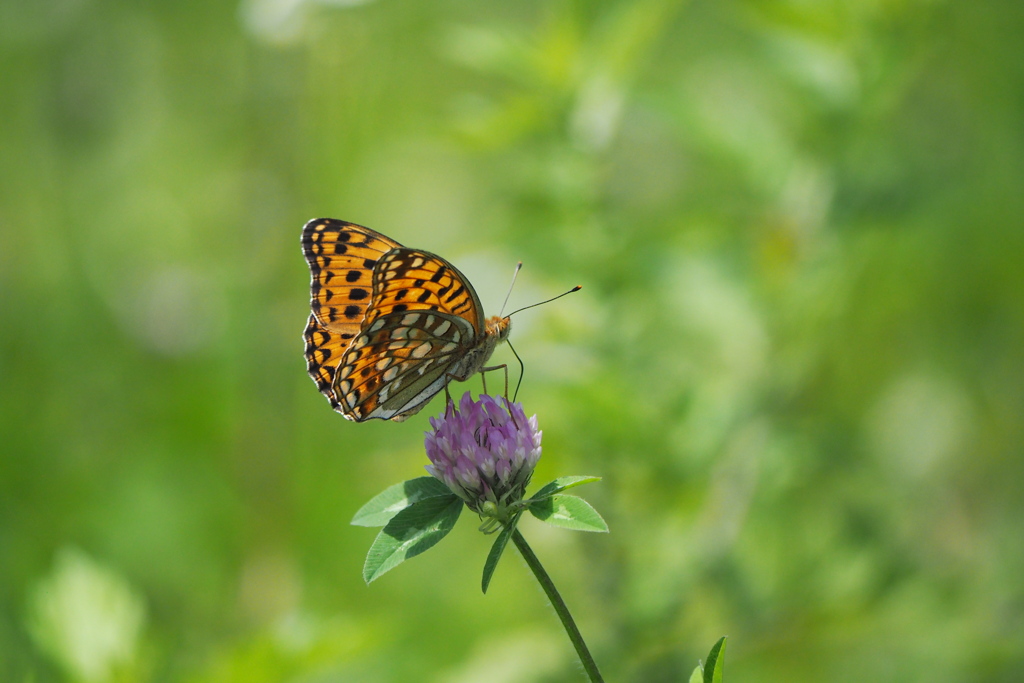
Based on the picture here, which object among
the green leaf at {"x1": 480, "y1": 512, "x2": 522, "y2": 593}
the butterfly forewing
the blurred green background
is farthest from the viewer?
the blurred green background

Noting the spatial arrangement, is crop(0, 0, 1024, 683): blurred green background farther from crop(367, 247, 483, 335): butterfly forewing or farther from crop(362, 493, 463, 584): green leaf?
crop(362, 493, 463, 584): green leaf

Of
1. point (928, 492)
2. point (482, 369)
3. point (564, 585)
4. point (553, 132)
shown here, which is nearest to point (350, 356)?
point (482, 369)

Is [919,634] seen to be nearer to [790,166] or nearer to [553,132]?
[790,166]

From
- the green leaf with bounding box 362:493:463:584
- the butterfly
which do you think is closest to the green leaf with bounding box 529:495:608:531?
the green leaf with bounding box 362:493:463:584

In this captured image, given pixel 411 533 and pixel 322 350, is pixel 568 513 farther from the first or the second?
pixel 322 350

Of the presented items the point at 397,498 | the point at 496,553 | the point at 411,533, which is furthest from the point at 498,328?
the point at 496,553
